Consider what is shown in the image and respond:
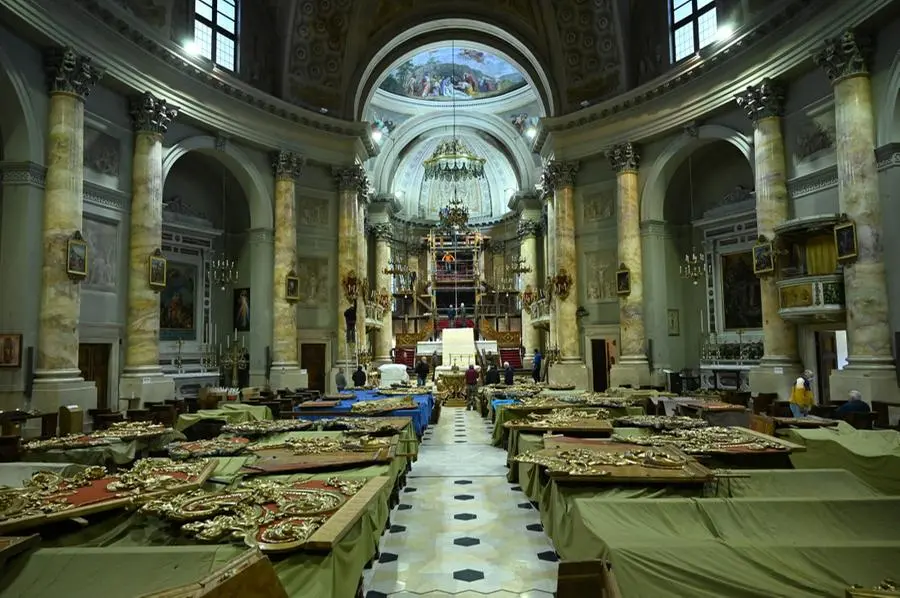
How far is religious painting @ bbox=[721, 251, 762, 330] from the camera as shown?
16766 millimetres

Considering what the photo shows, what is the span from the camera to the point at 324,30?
63.5 ft

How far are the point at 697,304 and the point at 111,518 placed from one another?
57.3 ft

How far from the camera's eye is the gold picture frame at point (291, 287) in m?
17.7

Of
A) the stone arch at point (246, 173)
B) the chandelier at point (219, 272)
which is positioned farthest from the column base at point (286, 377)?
the stone arch at point (246, 173)

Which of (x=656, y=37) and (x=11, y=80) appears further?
(x=656, y=37)

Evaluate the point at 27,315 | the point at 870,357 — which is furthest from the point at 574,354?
the point at 27,315

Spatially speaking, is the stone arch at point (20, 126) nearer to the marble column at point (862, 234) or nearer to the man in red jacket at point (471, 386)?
the man in red jacket at point (471, 386)

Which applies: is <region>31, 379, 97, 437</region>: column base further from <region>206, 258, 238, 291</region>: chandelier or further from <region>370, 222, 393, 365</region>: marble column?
<region>370, 222, 393, 365</region>: marble column

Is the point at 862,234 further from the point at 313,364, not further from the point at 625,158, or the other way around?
the point at 313,364

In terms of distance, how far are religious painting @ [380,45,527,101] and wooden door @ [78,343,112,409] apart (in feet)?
63.9

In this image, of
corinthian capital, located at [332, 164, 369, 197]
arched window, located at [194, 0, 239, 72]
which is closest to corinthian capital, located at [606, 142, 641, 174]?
corinthian capital, located at [332, 164, 369, 197]

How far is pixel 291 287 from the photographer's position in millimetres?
17750

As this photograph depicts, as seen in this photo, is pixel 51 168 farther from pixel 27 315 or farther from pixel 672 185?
pixel 672 185

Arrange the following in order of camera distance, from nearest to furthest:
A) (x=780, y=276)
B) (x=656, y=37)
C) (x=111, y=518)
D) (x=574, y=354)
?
(x=111, y=518) < (x=780, y=276) < (x=656, y=37) < (x=574, y=354)
